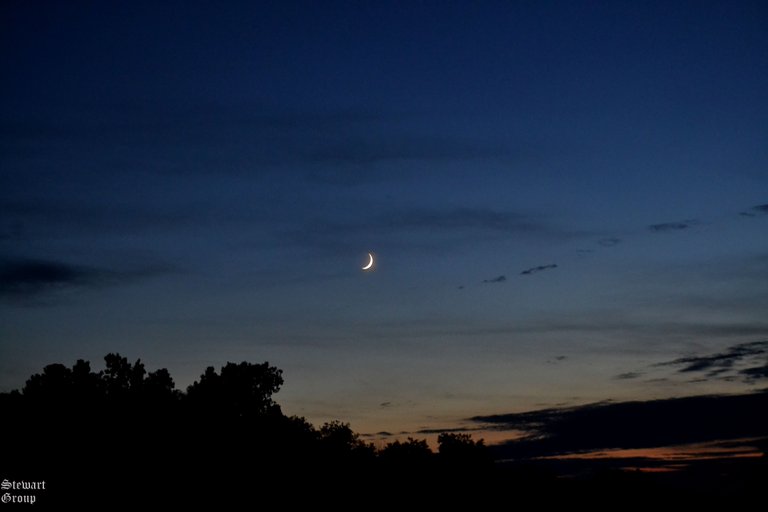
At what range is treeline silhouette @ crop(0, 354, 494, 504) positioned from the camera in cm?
4600

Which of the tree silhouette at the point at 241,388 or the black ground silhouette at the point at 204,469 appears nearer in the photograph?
the black ground silhouette at the point at 204,469

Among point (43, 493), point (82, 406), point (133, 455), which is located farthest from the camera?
point (82, 406)

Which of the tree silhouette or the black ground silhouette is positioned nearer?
the black ground silhouette

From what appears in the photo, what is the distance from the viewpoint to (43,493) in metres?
41.3

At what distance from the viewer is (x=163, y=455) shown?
51.5m

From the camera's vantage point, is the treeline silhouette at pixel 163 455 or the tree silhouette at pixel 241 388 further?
the tree silhouette at pixel 241 388

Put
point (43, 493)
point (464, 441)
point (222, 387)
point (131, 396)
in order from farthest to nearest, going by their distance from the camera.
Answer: point (464, 441) < point (222, 387) < point (131, 396) < point (43, 493)

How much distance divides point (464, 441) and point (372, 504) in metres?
68.5

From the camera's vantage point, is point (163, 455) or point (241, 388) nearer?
point (163, 455)

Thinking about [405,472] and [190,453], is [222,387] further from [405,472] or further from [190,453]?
[405,472]

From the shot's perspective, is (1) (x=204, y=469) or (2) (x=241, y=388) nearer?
(1) (x=204, y=469)

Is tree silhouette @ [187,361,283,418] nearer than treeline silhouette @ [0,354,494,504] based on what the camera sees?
No

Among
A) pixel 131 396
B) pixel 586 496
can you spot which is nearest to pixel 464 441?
pixel 131 396

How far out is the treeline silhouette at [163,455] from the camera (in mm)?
46000
